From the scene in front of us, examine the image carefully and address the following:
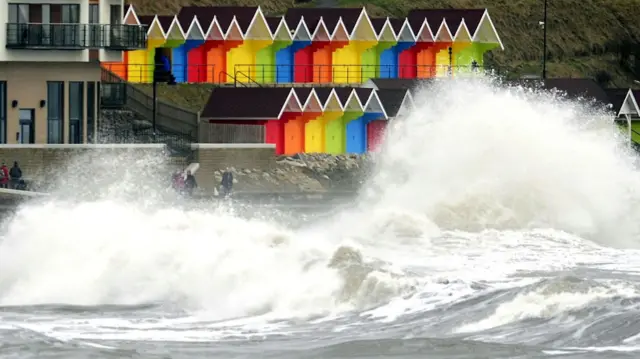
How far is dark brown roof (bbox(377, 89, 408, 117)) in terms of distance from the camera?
7162cm

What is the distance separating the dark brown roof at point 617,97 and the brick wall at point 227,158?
737 inches

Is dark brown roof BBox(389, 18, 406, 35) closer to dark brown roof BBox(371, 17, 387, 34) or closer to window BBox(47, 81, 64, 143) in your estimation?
dark brown roof BBox(371, 17, 387, 34)

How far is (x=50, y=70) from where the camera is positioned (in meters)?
58.8

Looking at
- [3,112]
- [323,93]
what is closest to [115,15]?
[3,112]

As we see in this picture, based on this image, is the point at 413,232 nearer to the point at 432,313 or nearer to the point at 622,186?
the point at 622,186

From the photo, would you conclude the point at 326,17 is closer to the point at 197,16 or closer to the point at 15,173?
the point at 197,16

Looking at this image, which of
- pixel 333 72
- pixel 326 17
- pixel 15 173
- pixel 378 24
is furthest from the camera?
pixel 378 24

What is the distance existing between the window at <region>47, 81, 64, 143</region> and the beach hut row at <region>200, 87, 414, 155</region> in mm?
8959

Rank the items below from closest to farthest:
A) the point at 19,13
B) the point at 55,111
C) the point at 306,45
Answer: the point at 19,13 → the point at 55,111 → the point at 306,45

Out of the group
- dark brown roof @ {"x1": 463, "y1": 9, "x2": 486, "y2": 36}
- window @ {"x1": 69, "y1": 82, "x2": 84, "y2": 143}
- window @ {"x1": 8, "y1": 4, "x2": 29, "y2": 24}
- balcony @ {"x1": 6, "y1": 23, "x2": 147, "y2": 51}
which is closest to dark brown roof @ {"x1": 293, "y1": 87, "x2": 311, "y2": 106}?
dark brown roof @ {"x1": 463, "y1": 9, "x2": 486, "y2": 36}

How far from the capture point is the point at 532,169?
43750 mm

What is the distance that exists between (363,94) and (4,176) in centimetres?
2445

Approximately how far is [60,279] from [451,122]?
17.3m

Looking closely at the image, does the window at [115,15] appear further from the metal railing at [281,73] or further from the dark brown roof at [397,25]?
the dark brown roof at [397,25]
